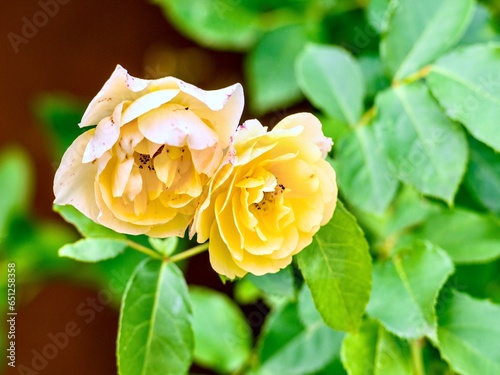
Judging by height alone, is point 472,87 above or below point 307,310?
above

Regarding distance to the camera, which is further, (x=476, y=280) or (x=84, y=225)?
(x=476, y=280)

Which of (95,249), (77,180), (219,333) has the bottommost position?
(219,333)

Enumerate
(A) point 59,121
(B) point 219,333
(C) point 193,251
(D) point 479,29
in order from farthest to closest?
1. (A) point 59,121
2. (B) point 219,333
3. (D) point 479,29
4. (C) point 193,251

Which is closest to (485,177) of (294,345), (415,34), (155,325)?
(415,34)

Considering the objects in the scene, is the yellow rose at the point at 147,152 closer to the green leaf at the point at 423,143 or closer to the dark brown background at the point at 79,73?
the green leaf at the point at 423,143

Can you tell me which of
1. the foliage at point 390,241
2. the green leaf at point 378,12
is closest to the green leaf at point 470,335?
the foliage at point 390,241

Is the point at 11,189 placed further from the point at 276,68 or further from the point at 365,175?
the point at 365,175

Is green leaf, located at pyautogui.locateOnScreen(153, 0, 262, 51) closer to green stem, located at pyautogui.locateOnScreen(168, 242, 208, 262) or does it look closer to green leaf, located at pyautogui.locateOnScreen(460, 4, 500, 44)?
green leaf, located at pyautogui.locateOnScreen(460, 4, 500, 44)

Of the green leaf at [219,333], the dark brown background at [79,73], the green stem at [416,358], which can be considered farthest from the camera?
the dark brown background at [79,73]
